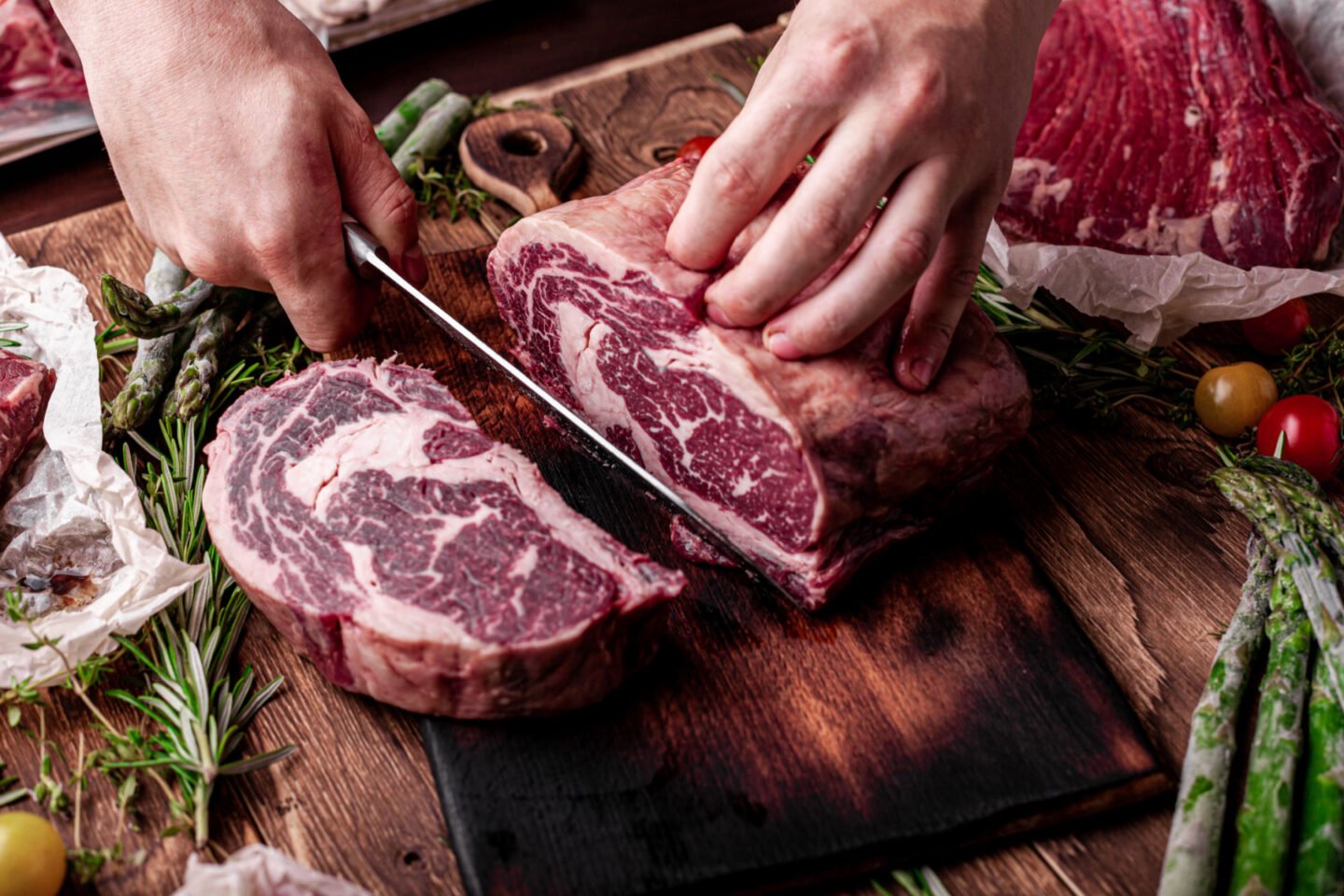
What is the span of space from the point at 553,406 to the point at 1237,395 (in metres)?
1.85

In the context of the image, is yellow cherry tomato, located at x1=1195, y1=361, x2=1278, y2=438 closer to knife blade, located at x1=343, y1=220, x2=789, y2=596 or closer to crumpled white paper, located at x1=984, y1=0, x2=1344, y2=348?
crumpled white paper, located at x1=984, y1=0, x2=1344, y2=348

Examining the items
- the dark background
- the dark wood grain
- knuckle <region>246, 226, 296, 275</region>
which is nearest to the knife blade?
knuckle <region>246, 226, 296, 275</region>

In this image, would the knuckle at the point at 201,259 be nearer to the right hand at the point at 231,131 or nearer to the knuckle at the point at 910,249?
the right hand at the point at 231,131

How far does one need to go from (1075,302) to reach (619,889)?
2137 mm

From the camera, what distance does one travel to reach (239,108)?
8.38 ft

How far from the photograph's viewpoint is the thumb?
8.80 ft

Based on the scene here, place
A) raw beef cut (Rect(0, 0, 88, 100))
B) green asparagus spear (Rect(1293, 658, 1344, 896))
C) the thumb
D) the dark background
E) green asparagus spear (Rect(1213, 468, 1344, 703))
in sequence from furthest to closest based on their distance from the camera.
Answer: the dark background
raw beef cut (Rect(0, 0, 88, 100))
the thumb
green asparagus spear (Rect(1213, 468, 1344, 703))
green asparagus spear (Rect(1293, 658, 1344, 896))

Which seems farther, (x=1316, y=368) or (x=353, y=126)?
(x=1316, y=368)

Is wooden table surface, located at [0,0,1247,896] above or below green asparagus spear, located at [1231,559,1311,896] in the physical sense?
below

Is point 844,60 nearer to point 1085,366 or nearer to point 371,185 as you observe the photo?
point 371,185

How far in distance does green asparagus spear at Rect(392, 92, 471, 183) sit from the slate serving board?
1751 mm

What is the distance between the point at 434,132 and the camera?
3.73 meters

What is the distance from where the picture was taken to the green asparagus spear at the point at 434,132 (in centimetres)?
368

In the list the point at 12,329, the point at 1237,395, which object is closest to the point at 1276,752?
the point at 1237,395
